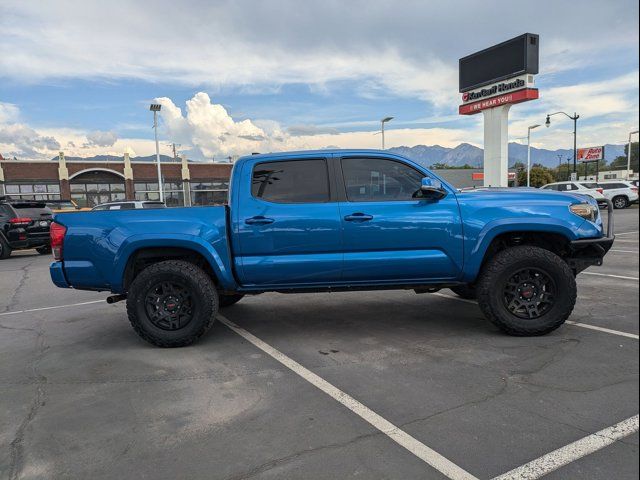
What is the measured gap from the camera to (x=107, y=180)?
4069 centimetres

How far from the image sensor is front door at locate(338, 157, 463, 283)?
481 centimetres

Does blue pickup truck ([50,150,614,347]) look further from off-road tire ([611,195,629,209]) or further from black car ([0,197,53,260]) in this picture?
off-road tire ([611,195,629,209])

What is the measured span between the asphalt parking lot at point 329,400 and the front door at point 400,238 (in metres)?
0.75

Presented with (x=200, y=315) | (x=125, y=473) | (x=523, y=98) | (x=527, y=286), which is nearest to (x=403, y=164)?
(x=527, y=286)

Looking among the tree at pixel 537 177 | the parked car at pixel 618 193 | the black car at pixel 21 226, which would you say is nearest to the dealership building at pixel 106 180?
the black car at pixel 21 226

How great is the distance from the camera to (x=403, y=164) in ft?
16.7

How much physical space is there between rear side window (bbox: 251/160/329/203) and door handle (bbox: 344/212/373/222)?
0.33 meters

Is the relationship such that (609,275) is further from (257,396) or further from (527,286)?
(257,396)

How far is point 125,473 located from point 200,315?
217cm

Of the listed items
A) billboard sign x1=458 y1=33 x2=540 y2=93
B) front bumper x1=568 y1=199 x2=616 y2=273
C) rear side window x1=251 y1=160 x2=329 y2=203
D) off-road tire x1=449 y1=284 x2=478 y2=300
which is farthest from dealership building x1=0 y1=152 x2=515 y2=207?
front bumper x1=568 y1=199 x2=616 y2=273

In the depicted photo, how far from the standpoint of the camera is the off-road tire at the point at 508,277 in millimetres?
4789

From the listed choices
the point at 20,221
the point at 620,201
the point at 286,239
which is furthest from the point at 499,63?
the point at 286,239

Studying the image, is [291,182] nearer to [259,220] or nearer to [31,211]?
[259,220]

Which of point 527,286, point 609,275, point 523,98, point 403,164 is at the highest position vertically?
point 523,98
